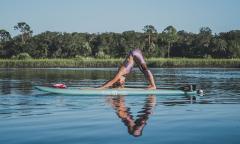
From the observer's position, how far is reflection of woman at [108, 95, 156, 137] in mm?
11124

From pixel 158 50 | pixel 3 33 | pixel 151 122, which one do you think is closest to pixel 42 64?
pixel 158 50

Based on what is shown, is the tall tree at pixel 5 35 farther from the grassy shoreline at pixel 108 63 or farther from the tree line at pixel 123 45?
the grassy shoreline at pixel 108 63

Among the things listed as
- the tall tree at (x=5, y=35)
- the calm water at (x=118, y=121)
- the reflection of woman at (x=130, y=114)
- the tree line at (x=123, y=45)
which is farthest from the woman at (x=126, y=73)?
the tall tree at (x=5, y=35)

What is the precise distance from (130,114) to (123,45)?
94.3 meters

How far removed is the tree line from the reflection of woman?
83409 mm

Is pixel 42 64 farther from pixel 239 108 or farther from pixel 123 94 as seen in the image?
pixel 239 108

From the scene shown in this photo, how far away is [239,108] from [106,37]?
10004 centimetres

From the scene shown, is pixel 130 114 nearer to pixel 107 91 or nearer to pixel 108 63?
pixel 107 91

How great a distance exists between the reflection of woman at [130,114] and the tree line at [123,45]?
8341 centimetres

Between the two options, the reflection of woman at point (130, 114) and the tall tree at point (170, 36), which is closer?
the reflection of woman at point (130, 114)

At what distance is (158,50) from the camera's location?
107938 millimetres

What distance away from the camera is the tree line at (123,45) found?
334 ft

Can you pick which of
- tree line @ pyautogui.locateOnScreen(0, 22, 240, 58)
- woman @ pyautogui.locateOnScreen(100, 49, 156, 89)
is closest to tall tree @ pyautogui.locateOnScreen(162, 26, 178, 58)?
tree line @ pyautogui.locateOnScreen(0, 22, 240, 58)

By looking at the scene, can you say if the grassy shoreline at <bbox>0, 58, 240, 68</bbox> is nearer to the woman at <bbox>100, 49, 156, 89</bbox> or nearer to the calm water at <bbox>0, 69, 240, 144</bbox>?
the woman at <bbox>100, 49, 156, 89</bbox>
